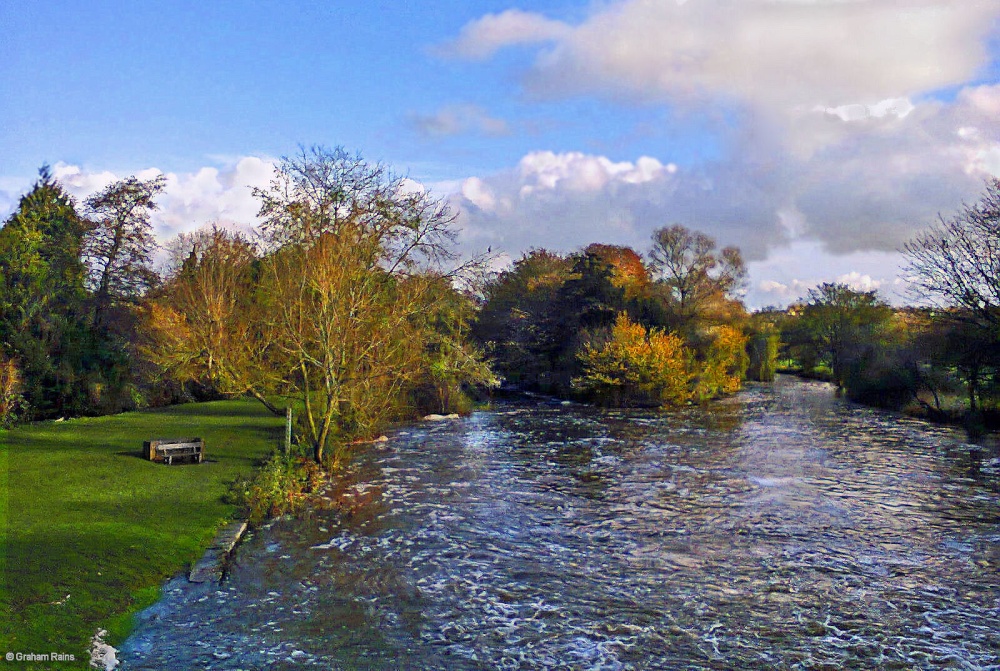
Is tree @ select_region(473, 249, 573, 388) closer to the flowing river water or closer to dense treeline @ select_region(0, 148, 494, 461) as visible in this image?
dense treeline @ select_region(0, 148, 494, 461)

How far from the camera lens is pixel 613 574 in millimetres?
11273

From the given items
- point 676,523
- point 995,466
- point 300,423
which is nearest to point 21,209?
point 300,423

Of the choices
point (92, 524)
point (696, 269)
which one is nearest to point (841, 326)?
point (696, 269)

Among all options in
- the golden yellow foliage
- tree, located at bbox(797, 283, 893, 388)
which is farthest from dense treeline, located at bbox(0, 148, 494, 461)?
tree, located at bbox(797, 283, 893, 388)

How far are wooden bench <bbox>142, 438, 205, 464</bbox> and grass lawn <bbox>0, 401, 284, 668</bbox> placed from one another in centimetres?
31

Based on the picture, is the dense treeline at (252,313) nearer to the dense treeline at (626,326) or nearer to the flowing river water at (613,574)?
the flowing river water at (613,574)

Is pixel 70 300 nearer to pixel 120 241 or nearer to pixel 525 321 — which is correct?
pixel 120 241

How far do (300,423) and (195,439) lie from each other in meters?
4.98

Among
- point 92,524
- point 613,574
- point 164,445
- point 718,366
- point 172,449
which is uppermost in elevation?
point 718,366

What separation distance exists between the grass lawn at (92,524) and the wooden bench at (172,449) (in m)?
0.31

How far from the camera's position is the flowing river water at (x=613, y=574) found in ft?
27.9

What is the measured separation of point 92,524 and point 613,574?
27.6ft

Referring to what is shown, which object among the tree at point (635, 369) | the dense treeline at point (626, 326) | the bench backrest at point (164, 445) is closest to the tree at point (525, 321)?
the dense treeline at point (626, 326)

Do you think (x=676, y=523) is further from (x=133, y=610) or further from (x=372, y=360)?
(x=133, y=610)
